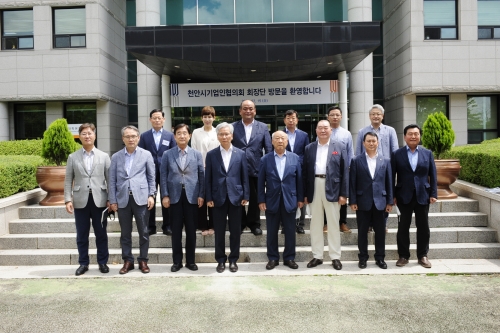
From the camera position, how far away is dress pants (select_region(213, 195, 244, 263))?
5.88m

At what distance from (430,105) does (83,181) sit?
50.2ft

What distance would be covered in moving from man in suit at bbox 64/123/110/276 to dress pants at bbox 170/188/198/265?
0.98m

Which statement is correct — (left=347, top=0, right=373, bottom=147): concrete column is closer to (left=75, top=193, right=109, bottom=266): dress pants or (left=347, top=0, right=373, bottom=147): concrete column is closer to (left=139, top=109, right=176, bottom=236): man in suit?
(left=139, top=109, right=176, bottom=236): man in suit

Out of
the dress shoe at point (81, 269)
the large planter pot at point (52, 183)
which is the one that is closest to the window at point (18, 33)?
the large planter pot at point (52, 183)

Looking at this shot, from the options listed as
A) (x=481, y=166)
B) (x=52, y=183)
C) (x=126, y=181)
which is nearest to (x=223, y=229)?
(x=126, y=181)

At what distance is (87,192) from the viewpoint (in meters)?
5.73

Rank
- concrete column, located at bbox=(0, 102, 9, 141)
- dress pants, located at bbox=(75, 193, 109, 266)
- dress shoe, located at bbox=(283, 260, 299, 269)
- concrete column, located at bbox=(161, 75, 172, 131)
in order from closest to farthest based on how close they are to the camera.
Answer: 1. dress pants, located at bbox=(75, 193, 109, 266)
2. dress shoe, located at bbox=(283, 260, 299, 269)
3. concrete column, located at bbox=(161, 75, 172, 131)
4. concrete column, located at bbox=(0, 102, 9, 141)

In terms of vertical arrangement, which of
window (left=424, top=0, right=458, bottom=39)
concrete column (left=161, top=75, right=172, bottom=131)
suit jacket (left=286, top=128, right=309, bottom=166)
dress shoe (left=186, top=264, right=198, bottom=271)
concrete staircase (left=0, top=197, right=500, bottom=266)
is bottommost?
dress shoe (left=186, top=264, right=198, bottom=271)

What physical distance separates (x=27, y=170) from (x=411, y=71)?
1399cm

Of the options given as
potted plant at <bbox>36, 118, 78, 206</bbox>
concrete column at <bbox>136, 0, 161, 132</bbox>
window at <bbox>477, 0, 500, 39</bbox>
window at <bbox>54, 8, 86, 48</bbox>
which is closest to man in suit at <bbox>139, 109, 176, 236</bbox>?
potted plant at <bbox>36, 118, 78, 206</bbox>

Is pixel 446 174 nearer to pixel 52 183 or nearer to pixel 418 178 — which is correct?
pixel 418 178

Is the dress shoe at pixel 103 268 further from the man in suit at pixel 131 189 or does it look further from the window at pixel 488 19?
the window at pixel 488 19

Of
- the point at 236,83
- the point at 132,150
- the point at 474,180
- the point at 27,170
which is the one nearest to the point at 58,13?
the point at 236,83

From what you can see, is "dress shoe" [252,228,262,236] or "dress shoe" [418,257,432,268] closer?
"dress shoe" [418,257,432,268]
